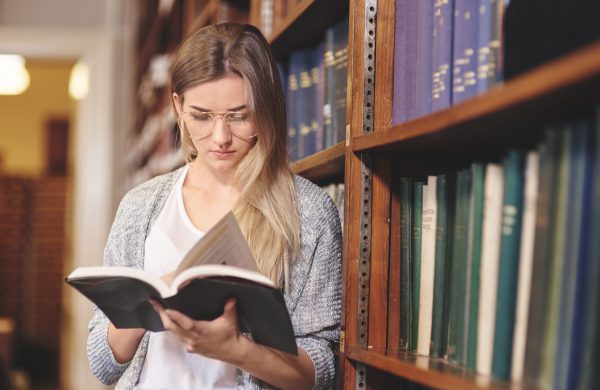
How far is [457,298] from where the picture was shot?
3.54 feet

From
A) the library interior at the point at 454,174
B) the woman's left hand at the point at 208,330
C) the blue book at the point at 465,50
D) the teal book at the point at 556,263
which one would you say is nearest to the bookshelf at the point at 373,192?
the library interior at the point at 454,174

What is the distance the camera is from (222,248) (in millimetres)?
1162

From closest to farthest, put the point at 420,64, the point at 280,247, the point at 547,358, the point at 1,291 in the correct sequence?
the point at 547,358
the point at 420,64
the point at 280,247
the point at 1,291

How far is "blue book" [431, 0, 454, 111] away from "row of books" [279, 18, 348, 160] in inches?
14.7

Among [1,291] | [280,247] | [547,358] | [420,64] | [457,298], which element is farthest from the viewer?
[1,291]

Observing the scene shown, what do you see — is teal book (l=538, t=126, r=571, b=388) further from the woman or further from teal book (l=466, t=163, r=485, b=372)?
the woman

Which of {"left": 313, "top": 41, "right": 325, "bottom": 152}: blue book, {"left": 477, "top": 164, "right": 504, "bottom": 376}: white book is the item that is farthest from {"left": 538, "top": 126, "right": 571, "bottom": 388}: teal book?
{"left": 313, "top": 41, "right": 325, "bottom": 152}: blue book

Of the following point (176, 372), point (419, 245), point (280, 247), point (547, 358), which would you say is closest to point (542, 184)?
point (547, 358)

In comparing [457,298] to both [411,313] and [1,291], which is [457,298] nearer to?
[411,313]

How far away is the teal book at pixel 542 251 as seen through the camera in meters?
0.86

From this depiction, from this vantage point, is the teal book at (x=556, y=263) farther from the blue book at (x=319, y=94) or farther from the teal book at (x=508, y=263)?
the blue book at (x=319, y=94)

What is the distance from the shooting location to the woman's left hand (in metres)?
1.13

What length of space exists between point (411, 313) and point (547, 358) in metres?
0.40

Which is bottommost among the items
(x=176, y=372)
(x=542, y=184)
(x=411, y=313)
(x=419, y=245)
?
(x=176, y=372)
